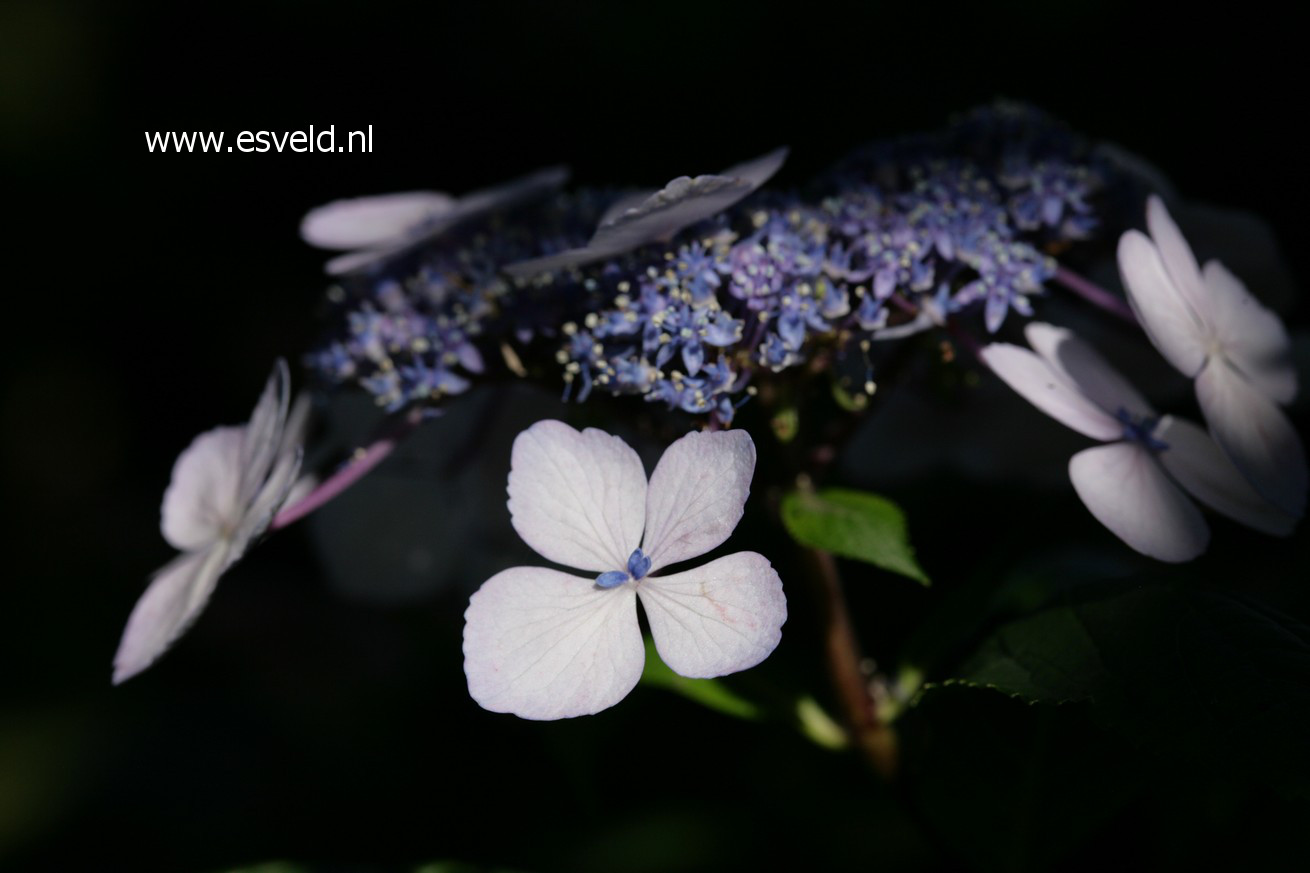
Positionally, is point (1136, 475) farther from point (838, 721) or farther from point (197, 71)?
point (197, 71)

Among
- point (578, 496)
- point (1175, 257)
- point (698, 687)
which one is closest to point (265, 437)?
point (578, 496)

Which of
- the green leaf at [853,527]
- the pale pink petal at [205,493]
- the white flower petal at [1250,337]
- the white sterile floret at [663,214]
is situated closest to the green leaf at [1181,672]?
the green leaf at [853,527]

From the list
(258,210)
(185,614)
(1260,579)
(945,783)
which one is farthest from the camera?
(258,210)

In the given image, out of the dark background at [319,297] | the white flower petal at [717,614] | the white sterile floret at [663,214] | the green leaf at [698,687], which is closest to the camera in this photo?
the white flower petal at [717,614]

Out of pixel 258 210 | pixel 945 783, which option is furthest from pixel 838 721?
pixel 258 210

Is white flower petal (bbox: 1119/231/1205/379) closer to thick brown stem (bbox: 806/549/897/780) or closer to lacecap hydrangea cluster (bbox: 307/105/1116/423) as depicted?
lacecap hydrangea cluster (bbox: 307/105/1116/423)

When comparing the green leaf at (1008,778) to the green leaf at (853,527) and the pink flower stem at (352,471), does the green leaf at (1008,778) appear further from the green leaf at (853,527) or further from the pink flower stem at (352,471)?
the pink flower stem at (352,471)
